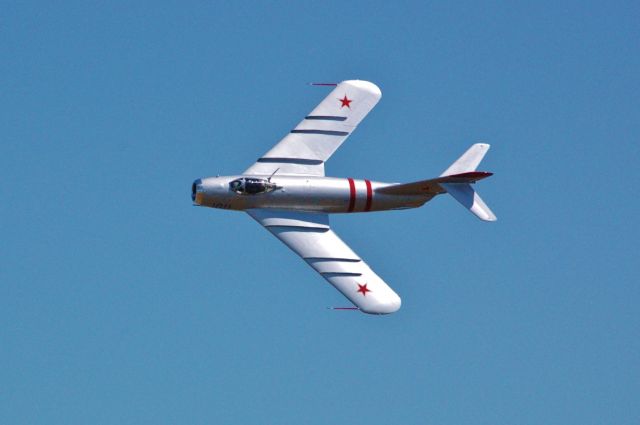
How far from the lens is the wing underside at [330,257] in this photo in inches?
2591

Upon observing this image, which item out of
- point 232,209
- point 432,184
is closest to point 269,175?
point 232,209

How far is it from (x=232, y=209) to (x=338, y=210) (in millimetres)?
4559

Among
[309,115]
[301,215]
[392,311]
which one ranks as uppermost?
[309,115]

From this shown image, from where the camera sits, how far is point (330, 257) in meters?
67.1

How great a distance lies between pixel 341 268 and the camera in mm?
66812

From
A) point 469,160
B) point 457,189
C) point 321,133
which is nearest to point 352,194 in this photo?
point 321,133

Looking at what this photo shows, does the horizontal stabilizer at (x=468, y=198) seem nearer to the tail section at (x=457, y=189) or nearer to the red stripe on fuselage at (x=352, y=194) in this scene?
the tail section at (x=457, y=189)

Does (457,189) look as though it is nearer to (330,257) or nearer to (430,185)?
(430,185)

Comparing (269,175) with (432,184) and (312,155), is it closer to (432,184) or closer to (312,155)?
(312,155)

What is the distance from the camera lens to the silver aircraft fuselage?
67.7 meters

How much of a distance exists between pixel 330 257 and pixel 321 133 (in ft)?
21.4

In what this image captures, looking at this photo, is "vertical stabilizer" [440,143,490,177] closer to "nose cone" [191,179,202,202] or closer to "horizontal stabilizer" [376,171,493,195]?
"horizontal stabilizer" [376,171,493,195]

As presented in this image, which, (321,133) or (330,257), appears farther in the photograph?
(321,133)

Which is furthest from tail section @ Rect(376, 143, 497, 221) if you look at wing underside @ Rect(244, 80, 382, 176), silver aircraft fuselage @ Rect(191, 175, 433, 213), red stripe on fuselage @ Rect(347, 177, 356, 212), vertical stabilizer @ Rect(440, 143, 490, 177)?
wing underside @ Rect(244, 80, 382, 176)
